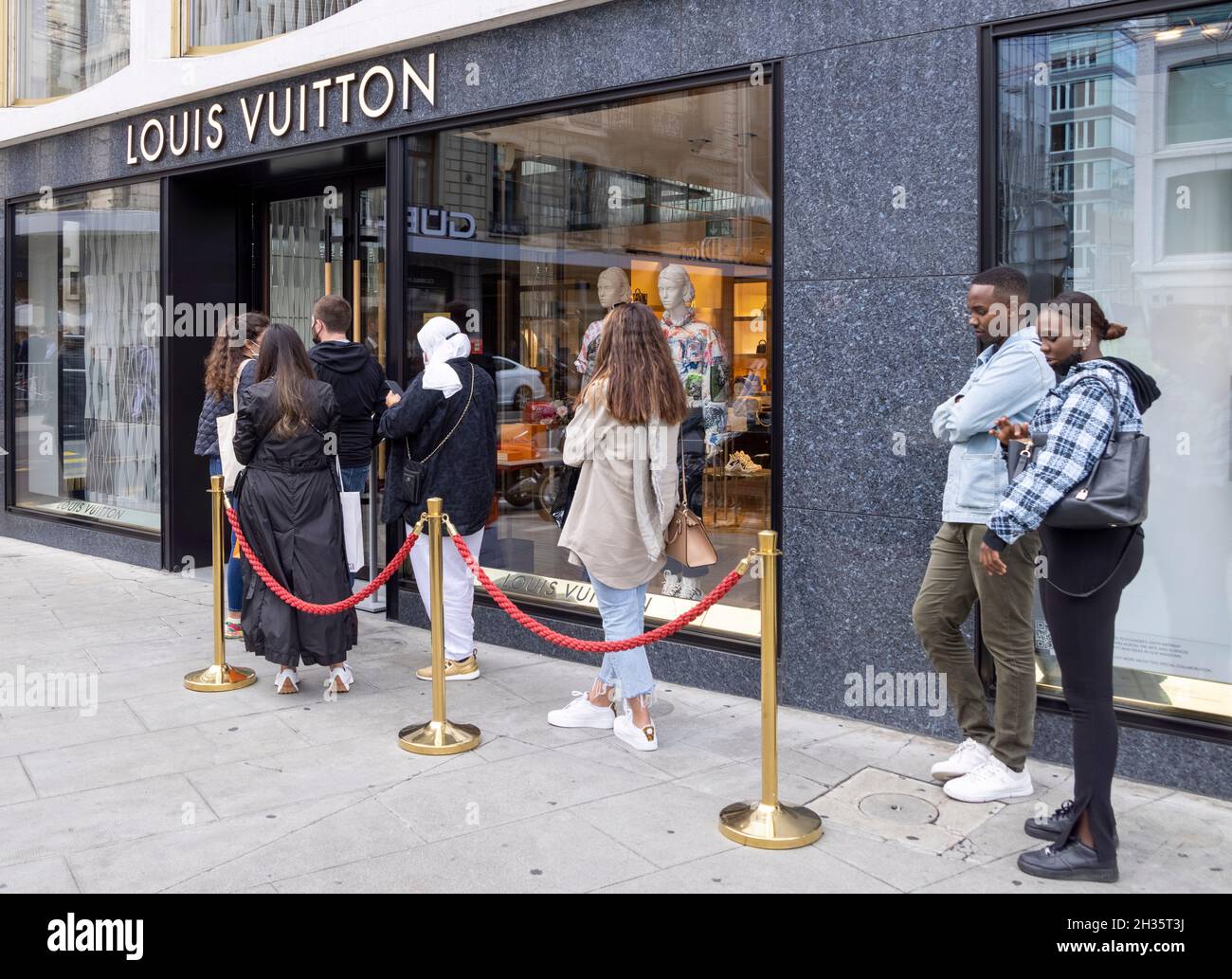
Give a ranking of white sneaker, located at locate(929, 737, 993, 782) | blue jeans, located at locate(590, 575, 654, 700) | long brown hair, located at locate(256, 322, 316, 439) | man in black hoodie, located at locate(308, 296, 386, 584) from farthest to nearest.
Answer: man in black hoodie, located at locate(308, 296, 386, 584) < long brown hair, located at locate(256, 322, 316, 439) < blue jeans, located at locate(590, 575, 654, 700) < white sneaker, located at locate(929, 737, 993, 782)

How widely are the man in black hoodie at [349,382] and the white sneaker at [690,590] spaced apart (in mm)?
2106

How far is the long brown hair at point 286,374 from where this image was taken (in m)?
6.00

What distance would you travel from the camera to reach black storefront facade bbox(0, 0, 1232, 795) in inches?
199

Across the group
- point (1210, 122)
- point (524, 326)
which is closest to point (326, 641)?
point (524, 326)

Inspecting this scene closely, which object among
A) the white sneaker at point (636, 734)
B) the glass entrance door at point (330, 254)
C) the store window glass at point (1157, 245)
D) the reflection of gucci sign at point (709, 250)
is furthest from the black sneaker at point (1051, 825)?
the glass entrance door at point (330, 254)

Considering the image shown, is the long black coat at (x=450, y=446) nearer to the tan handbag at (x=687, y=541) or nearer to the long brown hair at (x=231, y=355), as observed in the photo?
the long brown hair at (x=231, y=355)

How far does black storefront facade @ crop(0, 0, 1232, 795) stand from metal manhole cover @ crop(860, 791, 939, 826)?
0.83m

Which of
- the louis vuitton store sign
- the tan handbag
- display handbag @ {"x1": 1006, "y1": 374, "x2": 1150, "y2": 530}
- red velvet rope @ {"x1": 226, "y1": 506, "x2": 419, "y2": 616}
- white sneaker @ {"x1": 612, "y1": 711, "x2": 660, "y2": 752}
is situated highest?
the louis vuitton store sign

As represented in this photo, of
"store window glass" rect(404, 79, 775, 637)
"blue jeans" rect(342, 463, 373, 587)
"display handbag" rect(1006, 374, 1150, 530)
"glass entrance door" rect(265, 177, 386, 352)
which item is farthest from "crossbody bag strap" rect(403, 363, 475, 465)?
"display handbag" rect(1006, 374, 1150, 530)

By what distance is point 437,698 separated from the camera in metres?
5.36

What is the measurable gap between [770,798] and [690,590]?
2.57 meters

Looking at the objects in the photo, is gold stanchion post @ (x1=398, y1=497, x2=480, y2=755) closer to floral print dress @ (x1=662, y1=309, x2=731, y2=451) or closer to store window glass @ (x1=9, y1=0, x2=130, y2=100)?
floral print dress @ (x1=662, y1=309, x2=731, y2=451)
